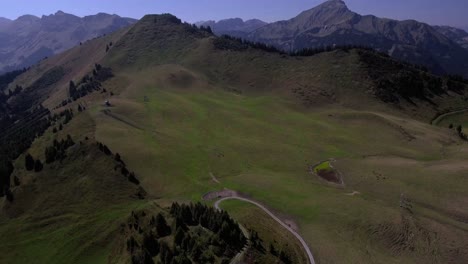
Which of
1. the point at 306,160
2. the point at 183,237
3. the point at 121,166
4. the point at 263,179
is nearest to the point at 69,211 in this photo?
the point at 121,166

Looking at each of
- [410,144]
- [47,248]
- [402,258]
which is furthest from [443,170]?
[47,248]

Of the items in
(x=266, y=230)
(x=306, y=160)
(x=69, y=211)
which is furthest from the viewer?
(x=306, y=160)

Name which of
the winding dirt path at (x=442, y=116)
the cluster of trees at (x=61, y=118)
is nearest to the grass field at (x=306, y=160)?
the cluster of trees at (x=61, y=118)

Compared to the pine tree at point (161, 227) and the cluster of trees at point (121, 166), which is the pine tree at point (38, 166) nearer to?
the cluster of trees at point (121, 166)

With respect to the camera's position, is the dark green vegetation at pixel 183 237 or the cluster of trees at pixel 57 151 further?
the cluster of trees at pixel 57 151

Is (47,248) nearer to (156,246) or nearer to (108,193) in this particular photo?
(108,193)

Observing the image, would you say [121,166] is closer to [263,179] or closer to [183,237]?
[263,179]
